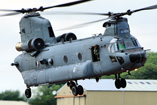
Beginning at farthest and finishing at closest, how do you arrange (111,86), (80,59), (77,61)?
(111,86) → (77,61) → (80,59)

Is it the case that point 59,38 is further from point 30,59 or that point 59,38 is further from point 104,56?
point 104,56

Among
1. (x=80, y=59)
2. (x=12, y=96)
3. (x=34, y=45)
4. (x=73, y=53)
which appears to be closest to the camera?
(x=80, y=59)

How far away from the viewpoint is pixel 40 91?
89750 mm

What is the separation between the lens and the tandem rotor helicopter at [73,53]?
41938 mm

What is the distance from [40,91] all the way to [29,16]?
38962 millimetres

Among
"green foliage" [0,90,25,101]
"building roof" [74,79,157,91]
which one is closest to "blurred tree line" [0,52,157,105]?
"green foliage" [0,90,25,101]

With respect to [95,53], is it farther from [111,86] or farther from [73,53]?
[111,86]

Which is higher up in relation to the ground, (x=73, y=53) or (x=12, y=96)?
(x=73, y=53)

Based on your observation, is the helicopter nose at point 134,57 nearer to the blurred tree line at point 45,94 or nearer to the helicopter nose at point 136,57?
the helicopter nose at point 136,57

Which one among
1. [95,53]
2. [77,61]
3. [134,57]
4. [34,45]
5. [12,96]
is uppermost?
[34,45]

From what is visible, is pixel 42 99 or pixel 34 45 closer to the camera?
pixel 34 45

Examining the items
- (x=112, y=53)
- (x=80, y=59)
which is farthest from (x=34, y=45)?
(x=112, y=53)

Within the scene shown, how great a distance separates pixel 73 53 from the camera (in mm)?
45344

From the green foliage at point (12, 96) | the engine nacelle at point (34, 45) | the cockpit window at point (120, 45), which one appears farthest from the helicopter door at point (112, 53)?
the green foliage at point (12, 96)
